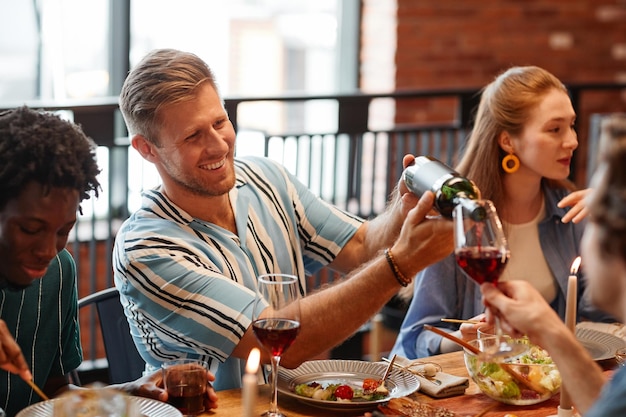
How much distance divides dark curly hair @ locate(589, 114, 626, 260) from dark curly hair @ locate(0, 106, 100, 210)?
916 mm

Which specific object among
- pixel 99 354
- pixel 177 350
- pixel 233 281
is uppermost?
pixel 233 281

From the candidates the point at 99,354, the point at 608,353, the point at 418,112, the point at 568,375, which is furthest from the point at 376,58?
the point at 568,375

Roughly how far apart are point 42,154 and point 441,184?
78 cm

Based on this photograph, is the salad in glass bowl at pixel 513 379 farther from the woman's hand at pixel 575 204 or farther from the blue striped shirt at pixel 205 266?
the woman's hand at pixel 575 204

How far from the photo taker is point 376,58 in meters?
5.53

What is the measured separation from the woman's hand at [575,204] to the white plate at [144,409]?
1.28 meters

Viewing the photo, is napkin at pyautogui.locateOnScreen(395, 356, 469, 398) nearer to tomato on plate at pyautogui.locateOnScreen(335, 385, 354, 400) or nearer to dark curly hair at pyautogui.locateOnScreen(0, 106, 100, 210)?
tomato on plate at pyautogui.locateOnScreen(335, 385, 354, 400)

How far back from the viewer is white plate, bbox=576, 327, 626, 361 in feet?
7.16

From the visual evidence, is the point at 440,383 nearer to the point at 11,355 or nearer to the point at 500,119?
the point at 11,355

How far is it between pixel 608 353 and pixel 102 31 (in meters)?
3.44

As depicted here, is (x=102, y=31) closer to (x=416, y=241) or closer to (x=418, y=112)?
(x=418, y=112)

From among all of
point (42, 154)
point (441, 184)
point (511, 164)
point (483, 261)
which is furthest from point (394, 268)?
point (511, 164)

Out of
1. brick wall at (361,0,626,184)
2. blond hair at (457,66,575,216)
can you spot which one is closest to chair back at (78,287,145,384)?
blond hair at (457,66,575,216)

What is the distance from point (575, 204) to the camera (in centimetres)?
270
